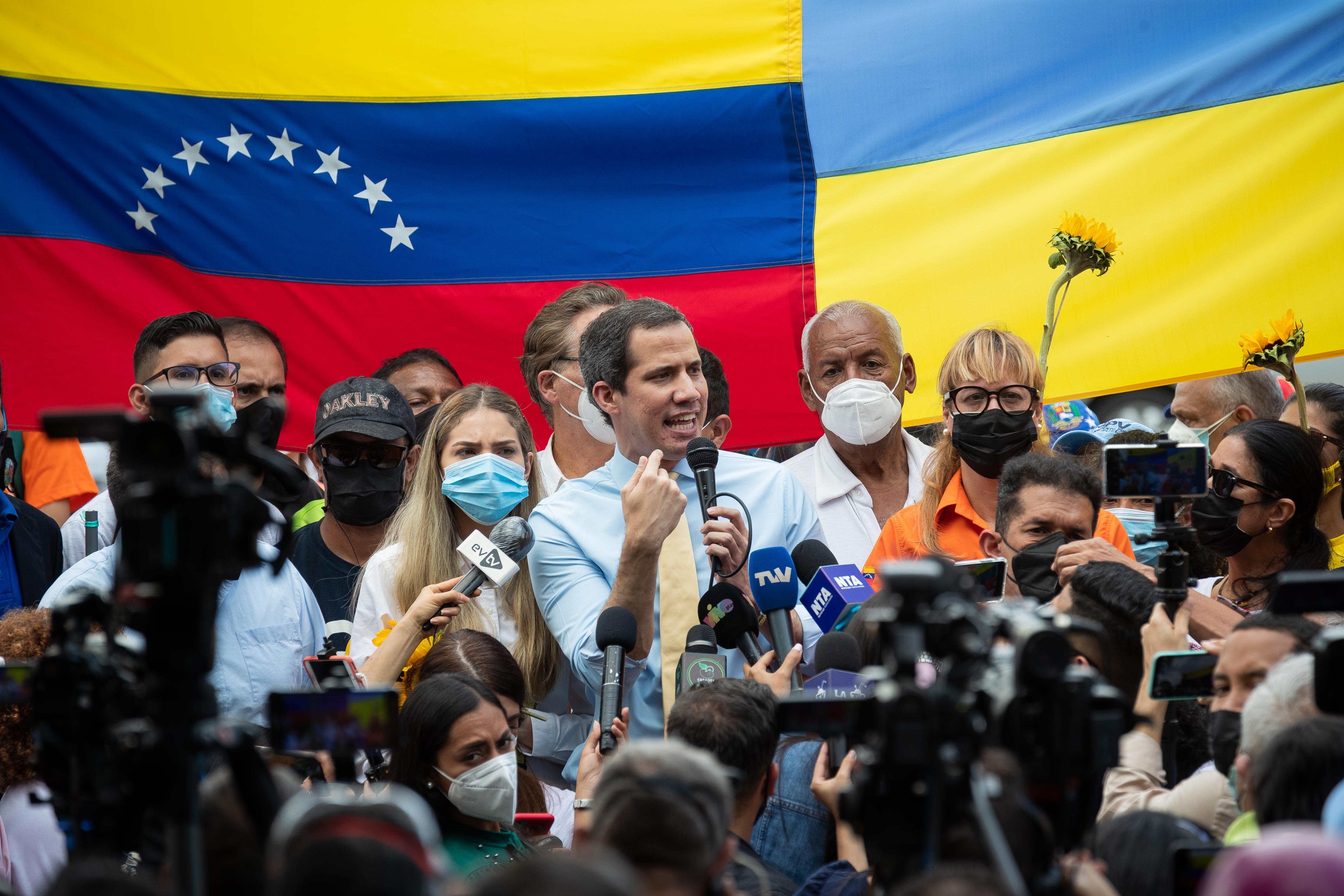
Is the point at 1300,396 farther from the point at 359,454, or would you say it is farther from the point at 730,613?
the point at 359,454

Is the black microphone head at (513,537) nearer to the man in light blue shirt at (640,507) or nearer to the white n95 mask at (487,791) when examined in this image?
the man in light blue shirt at (640,507)

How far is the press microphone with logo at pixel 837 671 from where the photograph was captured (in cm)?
352

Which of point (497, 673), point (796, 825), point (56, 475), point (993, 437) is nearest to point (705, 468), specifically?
point (497, 673)

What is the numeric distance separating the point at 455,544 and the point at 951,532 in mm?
1895

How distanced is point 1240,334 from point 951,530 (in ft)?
6.62

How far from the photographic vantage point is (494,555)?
4387mm

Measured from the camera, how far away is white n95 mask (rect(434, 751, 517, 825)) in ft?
12.3

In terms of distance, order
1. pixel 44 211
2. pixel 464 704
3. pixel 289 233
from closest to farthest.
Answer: pixel 464 704 → pixel 44 211 → pixel 289 233

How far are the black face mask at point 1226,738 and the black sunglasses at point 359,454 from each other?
338 centimetres

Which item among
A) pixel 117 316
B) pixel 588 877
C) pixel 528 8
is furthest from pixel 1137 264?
pixel 588 877

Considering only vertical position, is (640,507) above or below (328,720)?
above

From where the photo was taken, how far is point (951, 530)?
5.15 metres

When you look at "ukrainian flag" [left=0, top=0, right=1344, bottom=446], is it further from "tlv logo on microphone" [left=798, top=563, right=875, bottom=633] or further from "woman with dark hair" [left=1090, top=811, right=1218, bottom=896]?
"woman with dark hair" [left=1090, top=811, right=1218, bottom=896]

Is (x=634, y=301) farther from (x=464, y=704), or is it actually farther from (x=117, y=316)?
(x=117, y=316)
